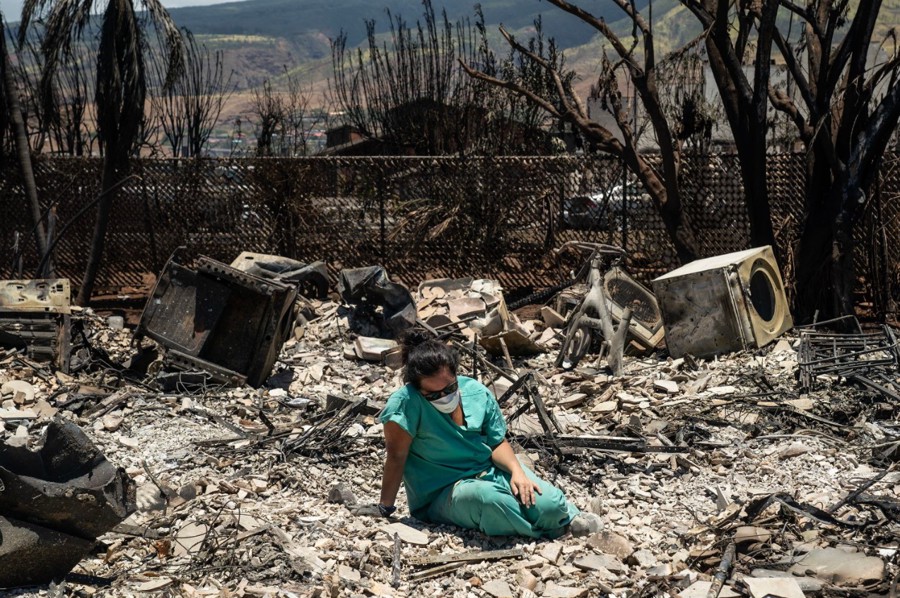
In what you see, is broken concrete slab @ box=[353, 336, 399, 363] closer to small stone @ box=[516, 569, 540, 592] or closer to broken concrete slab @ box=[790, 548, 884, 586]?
small stone @ box=[516, 569, 540, 592]

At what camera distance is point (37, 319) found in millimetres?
8695

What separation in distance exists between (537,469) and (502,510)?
1.20 meters

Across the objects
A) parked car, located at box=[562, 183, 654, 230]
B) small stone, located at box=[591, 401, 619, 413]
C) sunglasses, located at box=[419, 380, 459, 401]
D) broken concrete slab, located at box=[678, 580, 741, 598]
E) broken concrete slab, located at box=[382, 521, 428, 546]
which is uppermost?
parked car, located at box=[562, 183, 654, 230]

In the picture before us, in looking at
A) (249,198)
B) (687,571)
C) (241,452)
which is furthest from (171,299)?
(687,571)

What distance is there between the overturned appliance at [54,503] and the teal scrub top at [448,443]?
137 centimetres

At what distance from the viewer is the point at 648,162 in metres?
12.0

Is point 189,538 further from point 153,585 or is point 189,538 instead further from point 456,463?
point 456,463

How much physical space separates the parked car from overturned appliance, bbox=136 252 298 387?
190 inches

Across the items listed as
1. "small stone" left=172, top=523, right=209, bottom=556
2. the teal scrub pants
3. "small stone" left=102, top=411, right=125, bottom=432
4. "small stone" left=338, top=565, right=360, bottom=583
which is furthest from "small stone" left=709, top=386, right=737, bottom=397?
"small stone" left=102, top=411, right=125, bottom=432

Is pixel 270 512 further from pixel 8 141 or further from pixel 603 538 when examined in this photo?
pixel 8 141

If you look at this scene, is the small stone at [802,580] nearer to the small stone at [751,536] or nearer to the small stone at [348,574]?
the small stone at [751,536]

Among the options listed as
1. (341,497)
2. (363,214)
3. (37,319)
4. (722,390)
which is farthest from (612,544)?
(363,214)

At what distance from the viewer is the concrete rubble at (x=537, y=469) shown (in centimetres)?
461

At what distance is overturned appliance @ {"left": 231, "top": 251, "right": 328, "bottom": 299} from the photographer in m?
11.0
